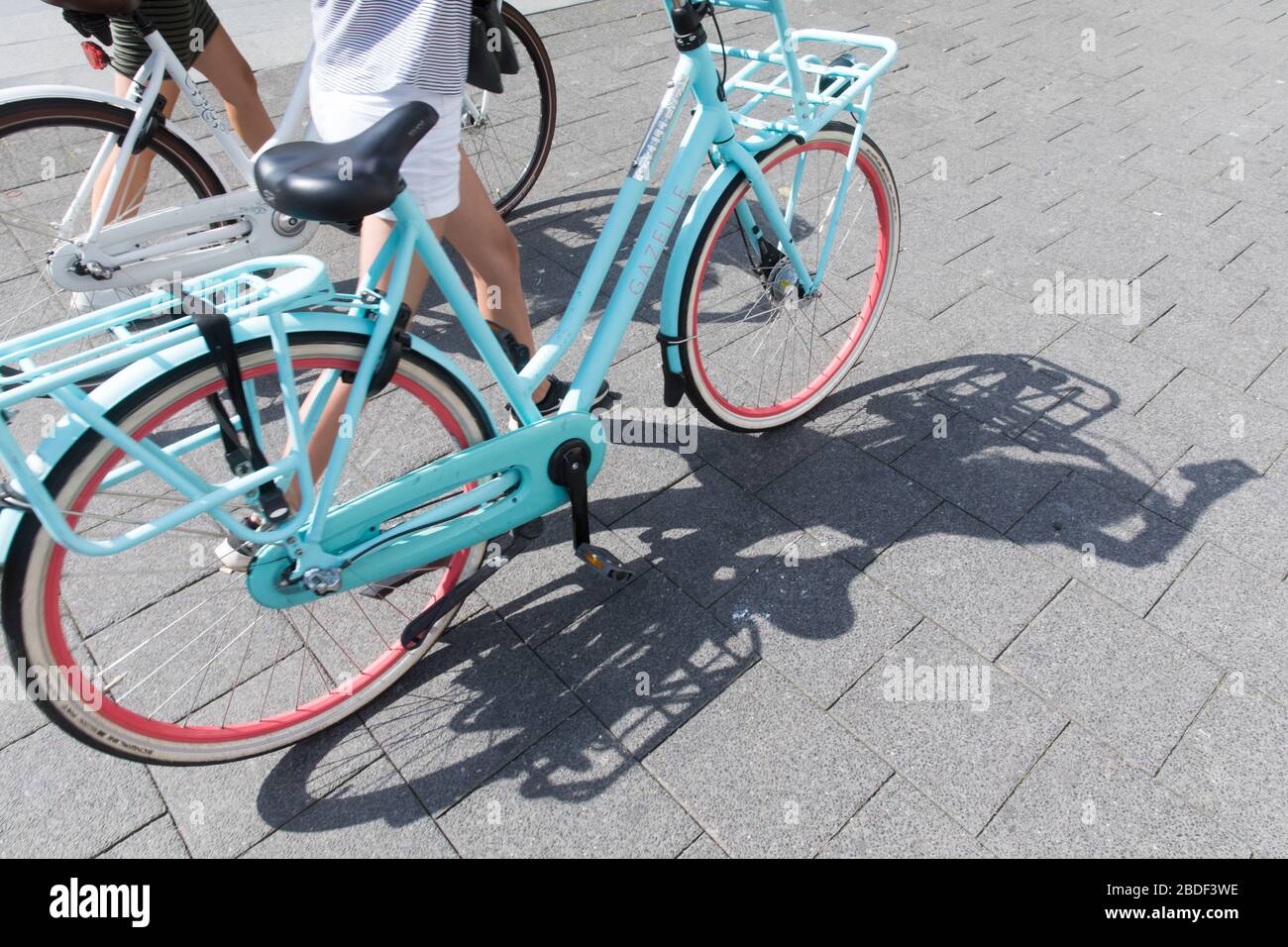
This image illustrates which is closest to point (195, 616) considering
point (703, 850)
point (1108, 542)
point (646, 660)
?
point (646, 660)

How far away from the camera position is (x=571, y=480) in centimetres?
236

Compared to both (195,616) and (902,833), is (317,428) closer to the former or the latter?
(195,616)

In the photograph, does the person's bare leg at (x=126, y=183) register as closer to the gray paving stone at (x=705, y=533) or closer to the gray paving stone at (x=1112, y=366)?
the gray paving stone at (x=705, y=533)

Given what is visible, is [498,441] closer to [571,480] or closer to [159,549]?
[571,480]

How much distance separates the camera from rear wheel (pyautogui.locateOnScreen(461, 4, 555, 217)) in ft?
13.8

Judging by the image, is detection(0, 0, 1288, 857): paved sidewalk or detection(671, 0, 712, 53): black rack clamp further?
detection(671, 0, 712, 53): black rack clamp

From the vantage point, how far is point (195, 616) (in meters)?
2.52

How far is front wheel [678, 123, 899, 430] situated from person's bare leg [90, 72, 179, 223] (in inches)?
79.4

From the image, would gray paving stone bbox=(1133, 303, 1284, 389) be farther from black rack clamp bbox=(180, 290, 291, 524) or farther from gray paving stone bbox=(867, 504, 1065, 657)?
black rack clamp bbox=(180, 290, 291, 524)

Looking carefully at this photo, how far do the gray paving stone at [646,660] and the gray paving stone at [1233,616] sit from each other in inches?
47.9

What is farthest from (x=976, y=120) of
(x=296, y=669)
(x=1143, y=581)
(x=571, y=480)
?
(x=296, y=669)

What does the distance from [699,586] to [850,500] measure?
615 mm

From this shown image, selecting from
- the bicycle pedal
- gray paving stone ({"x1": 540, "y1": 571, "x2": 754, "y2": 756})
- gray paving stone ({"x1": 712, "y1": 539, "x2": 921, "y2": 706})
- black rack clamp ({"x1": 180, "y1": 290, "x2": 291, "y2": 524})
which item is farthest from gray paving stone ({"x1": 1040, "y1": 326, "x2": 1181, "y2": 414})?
black rack clamp ({"x1": 180, "y1": 290, "x2": 291, "y2": 524})
